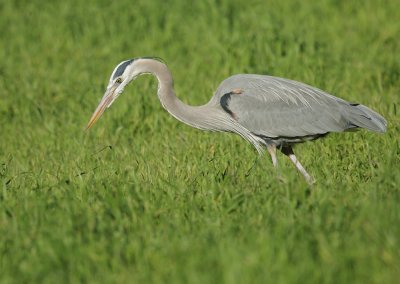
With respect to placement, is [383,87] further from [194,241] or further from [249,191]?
[194,241]

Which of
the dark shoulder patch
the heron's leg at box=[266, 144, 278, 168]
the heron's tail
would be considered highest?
the dark shoulder patch

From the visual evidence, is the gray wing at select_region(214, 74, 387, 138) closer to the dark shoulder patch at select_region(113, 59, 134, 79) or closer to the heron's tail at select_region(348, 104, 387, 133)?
the heron's tail at select_region(348, 104, 387, 133)

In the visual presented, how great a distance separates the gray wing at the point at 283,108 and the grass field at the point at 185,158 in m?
0.33

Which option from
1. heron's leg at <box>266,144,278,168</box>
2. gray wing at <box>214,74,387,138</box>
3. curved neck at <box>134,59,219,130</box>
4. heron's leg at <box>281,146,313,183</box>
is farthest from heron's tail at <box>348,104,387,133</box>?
curved neck at <box>134,59,219,130</box>

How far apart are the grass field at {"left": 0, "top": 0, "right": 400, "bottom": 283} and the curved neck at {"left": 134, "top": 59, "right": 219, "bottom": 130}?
408mm

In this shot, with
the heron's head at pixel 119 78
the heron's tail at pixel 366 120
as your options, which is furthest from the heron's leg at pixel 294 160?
the heron's head at pixel 119 78

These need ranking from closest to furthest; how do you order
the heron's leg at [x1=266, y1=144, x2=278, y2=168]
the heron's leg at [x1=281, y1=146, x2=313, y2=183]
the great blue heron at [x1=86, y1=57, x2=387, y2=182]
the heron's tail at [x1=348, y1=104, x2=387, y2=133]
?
the heron's leg at [x1=281, y1=146, x2=313, y2=183] < the heron's tail at [x1=348, y1=104, x2=387, y2=133] < the heron's leg at [x1=266, y1=144, x2=278, y2=168] < the great blue heron at [x1=86, y1=57, x2=387, y2=182]

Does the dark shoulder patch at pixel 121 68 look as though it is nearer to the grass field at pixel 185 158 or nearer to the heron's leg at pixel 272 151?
the grass field at pixel 185 158

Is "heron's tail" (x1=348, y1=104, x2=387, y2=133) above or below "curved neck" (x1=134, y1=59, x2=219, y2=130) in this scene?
below

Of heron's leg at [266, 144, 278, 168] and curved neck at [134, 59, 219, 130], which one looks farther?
curved neck at [134, 59, 219, 130]

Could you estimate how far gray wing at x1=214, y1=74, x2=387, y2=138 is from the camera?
529cm

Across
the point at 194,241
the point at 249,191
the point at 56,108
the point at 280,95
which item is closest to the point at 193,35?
the point at 56,108

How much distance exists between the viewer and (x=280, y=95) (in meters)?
5.45

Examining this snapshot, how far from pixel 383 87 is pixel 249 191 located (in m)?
3.65
